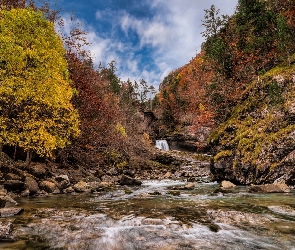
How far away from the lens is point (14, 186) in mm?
13484

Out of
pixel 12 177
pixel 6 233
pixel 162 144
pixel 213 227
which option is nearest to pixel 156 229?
pixel 213 227

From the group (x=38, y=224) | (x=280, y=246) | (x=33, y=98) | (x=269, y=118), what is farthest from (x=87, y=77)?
(x=280, y=246)

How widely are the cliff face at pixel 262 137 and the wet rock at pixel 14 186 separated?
42.1 feet

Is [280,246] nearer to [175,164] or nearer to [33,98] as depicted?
[33,98]

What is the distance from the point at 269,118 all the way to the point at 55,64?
14645 mm

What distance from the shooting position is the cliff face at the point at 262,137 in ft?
45.5

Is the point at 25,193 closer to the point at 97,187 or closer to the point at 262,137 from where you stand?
the point at 97,187

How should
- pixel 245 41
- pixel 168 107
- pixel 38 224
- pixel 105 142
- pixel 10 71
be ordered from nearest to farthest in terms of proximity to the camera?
pixel 38 224
pixel 10 71
pixel 105 142
pixel 245 41
pixel 168 107

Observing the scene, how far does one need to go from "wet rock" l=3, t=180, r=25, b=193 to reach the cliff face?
42.1 feet

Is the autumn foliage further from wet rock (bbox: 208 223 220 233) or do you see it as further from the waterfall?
the waterfall

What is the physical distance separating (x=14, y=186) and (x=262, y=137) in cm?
1441

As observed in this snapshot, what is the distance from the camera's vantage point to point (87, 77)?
34.2 metres

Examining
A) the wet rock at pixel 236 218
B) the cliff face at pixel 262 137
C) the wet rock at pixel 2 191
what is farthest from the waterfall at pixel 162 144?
the wet rock at pixel 236 218

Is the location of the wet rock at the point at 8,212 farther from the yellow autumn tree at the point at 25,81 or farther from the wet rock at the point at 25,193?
the yellow autumn tree at the point at 25,81
